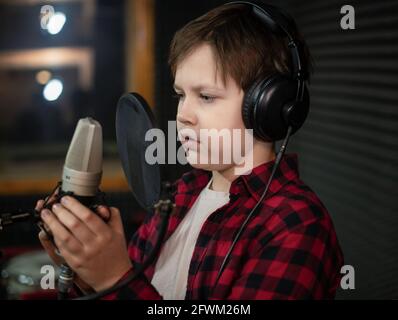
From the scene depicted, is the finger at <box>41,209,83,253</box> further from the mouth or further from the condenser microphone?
the mouth

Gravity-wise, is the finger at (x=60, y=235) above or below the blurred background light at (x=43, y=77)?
below

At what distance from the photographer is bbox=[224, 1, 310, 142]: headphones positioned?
859 mm

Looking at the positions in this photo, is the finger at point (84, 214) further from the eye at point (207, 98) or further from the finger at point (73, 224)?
the eye at point (207, 98)

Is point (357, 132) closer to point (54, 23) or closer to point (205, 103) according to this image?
point (205, 103)

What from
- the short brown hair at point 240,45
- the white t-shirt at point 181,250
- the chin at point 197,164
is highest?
the short brown hair at point 240,45

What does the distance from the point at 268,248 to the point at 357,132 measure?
0.75 metres

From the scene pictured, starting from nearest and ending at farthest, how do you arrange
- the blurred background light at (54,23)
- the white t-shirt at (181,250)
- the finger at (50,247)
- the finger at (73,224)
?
the finger at (73,224) < the finger at (50,247) < the white t-shirt at (181,250) < the blurred background light at (54,23)

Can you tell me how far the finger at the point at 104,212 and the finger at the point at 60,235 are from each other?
0.06 m

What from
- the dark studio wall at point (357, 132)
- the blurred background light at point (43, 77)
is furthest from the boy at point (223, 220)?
the blurred background light at point (43, 77)

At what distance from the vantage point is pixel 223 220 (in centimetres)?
93

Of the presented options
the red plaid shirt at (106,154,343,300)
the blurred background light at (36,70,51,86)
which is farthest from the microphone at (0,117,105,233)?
the blurred background light at (36,70,51,86)

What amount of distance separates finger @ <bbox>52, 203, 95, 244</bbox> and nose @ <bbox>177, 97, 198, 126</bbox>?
27 cm

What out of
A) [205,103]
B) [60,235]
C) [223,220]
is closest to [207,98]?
[205,103]

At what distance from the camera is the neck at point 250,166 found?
0.95 m
